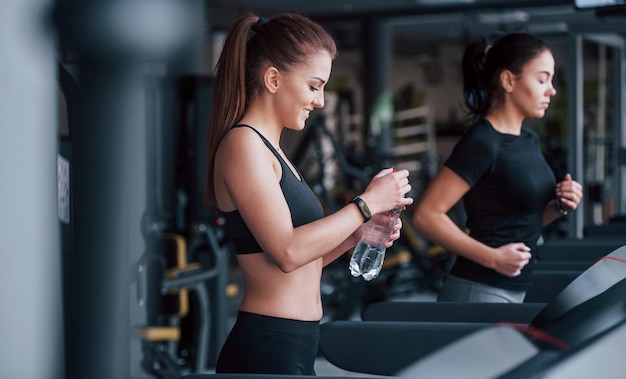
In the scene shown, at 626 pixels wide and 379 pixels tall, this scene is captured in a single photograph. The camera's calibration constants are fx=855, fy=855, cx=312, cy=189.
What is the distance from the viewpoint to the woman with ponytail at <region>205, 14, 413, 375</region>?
1303 mm

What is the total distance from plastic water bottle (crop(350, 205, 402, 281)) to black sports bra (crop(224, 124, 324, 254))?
0.12 meters

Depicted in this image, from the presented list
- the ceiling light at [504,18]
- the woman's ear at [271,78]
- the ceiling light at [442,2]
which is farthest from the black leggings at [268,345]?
the ceiling light at [504,18]

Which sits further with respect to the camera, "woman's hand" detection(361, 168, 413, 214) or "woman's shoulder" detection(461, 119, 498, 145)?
"woman's shoulder" detection(461, 119, 498, 145)

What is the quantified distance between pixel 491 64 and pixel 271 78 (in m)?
0.95

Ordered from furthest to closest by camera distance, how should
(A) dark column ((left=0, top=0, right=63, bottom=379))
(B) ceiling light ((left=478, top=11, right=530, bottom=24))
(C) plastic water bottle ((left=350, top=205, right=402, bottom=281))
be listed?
(B) ceiling light ((left=478, top=11, right=530, bottom=24)) < (C) plastic water bottle ((left=350, top=205, right=402, bottom=281)) < (A) dark column ((left=0, top=0, right=63, bottom=379))

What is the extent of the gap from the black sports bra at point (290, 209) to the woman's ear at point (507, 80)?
881 mm

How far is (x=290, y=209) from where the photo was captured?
1338mm

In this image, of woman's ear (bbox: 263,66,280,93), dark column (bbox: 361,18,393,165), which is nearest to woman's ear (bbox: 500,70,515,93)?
woman's ear (bbox: 263,66,280,93)

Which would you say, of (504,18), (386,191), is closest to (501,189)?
(386,191)

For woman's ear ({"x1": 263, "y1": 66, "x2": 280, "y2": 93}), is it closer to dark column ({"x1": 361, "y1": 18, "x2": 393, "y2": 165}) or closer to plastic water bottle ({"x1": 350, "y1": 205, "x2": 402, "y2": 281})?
plastic water bottle ({"x1": 350, "y1": 205, "x2": 402, "y2": 281})

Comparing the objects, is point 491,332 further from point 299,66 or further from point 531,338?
point 299,66

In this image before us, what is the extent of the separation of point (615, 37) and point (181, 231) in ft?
7.90

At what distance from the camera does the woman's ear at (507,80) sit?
2.06 metres

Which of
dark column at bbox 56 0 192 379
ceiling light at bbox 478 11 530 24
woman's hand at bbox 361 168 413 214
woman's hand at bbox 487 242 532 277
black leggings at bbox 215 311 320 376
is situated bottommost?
black leggings at bbox 215 311 320 376
